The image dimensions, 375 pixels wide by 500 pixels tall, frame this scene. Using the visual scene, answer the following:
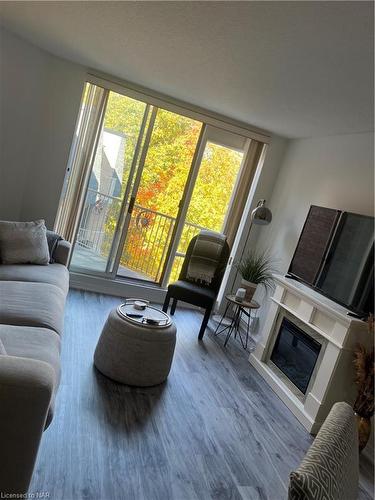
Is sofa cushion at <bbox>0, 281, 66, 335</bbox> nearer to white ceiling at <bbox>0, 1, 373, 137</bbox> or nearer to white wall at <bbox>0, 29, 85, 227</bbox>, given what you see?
white wall at <bbox>0, 29, 85, 227</bbox>

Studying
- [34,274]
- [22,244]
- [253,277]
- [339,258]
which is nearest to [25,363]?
[34,274]

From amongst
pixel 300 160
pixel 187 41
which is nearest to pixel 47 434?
pixel 187 41

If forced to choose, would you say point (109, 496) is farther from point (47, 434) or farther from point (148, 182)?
point (148, 182)

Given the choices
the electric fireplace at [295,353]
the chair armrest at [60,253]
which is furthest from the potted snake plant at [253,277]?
the chair armrest at [60,253]

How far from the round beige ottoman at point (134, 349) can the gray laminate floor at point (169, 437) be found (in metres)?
0.09

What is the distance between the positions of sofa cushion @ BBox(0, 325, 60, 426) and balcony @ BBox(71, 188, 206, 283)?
8.15 ft

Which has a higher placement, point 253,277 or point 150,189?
point 150,189

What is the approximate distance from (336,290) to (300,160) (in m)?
1.89

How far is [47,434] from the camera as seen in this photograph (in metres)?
2.09

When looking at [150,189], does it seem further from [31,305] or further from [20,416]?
[20,416]

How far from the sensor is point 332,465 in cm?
83

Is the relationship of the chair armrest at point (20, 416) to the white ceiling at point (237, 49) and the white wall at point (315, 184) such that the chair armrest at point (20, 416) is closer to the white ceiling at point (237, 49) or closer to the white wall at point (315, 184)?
the white ceiling at point (237, 49)

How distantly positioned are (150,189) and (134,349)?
8.64 feet

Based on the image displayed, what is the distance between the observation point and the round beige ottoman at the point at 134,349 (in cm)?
271
